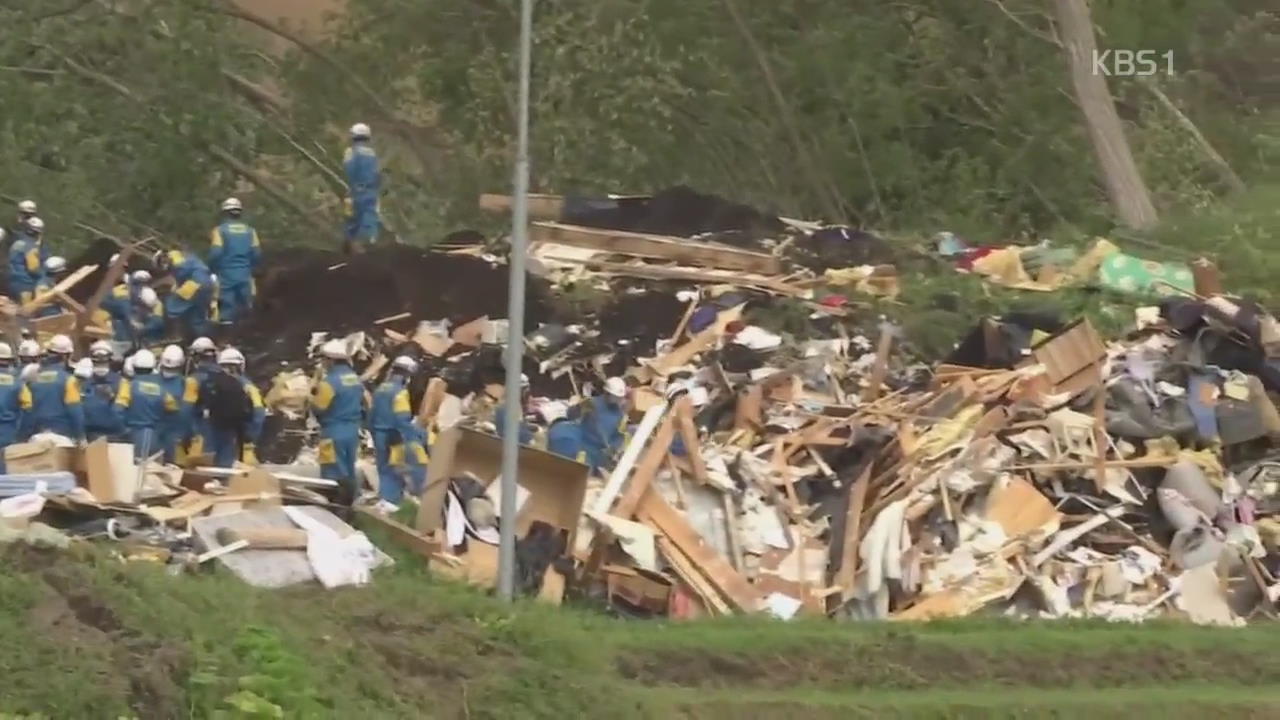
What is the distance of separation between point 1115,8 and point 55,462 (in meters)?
27.8

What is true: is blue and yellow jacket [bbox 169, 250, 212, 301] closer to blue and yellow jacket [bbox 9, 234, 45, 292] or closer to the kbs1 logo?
blue and yellow jacket [bbox 9, 234, 45, 292]

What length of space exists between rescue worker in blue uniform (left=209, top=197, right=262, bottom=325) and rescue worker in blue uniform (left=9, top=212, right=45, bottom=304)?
2.23 meters

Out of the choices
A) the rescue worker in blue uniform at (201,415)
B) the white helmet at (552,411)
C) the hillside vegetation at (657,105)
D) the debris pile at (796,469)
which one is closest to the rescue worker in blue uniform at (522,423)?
the debris pile at (796,469)

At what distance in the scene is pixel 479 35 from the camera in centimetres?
4019

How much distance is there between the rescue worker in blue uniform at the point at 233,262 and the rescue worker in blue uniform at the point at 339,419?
18.5ft

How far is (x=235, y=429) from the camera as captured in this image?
19.3 m

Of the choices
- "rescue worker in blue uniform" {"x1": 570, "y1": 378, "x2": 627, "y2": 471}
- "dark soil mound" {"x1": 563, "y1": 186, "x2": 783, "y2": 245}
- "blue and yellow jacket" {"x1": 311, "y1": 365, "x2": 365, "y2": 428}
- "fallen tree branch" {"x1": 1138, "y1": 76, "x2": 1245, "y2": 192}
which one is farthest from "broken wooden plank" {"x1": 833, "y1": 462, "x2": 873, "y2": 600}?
"fallen tree branch" {"x1": 1138, "y1": 76, "x2": 1245, "y2": 192}

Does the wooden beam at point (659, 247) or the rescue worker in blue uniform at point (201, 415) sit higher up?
the wooden beam at point (659, 247)

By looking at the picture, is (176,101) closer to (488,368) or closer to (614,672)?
(488,368)

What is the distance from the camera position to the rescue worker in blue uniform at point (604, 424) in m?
19.3

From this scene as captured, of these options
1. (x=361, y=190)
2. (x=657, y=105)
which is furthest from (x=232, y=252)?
(x=657, y=105)

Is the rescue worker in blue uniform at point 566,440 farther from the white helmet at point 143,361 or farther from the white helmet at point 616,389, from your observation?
the white helmet at point 143,361

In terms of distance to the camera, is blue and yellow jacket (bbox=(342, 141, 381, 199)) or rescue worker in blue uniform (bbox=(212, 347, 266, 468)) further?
blue and yellow jacket (bbox=(342, 141, 381, 199))

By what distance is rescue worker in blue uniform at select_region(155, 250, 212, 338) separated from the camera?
2309 cm
